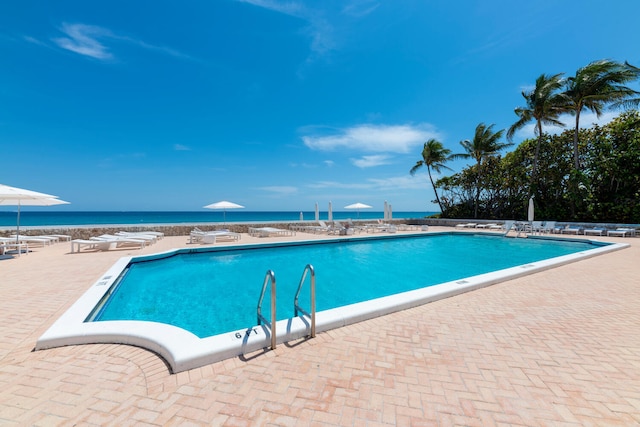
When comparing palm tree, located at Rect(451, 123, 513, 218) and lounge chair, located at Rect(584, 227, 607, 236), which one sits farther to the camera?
palm tree, located at Rect(451, 123, 513, 218)

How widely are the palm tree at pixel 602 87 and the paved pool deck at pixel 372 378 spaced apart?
1770cm

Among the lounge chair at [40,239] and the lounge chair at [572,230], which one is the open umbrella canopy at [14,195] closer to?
the lounge chair at [40,239]

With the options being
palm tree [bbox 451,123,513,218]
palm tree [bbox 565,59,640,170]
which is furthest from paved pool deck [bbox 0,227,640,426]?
palm tree [bbox 451,123,513,218]

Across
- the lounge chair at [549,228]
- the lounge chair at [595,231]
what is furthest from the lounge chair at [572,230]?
the lounge chair at [549,228]

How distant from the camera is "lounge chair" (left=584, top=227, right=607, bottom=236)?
14242 millimetres

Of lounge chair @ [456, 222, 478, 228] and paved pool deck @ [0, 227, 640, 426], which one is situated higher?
lounge chair @ [456, 222, 478, 228]

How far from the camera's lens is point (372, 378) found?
7.20ft

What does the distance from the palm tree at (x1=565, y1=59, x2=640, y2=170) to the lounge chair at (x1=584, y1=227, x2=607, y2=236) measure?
6.04 m

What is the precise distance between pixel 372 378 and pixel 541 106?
21.4 meters

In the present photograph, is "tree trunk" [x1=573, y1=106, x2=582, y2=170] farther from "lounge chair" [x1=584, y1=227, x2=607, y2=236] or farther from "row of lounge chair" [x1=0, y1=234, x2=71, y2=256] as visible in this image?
"row of lounge chair" [x1=0, y1=234, x2=71, y2=256]

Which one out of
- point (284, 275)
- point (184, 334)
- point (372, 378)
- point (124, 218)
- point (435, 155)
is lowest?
point (284, 275)

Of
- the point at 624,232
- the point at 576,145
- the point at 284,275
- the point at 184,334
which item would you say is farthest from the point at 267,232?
the point at 576,145

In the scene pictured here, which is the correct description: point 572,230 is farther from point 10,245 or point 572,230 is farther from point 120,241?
point 10,245

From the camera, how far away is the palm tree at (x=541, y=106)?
16438 mm
